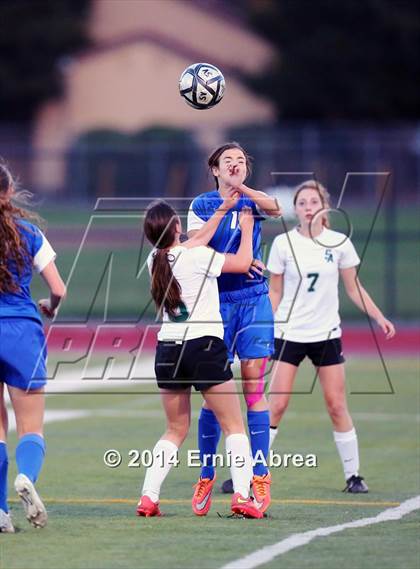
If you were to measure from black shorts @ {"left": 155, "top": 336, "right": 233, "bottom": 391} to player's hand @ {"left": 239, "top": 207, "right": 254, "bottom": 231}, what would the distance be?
31.4 inches

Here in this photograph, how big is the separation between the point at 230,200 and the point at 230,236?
0.36m

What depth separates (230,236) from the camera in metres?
8.48

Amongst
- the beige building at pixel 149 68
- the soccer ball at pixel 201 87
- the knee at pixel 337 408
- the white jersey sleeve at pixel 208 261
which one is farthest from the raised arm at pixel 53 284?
the beige building at pixel 149 68

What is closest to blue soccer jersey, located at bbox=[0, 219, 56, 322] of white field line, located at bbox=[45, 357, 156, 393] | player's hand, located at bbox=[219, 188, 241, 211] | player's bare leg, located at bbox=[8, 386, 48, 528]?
player's bare leg, located at bbox=[8, 386, 48, 528]

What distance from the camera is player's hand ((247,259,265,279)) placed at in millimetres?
8328

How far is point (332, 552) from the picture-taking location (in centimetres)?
685

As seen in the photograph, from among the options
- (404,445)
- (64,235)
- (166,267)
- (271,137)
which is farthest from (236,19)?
(166,267)

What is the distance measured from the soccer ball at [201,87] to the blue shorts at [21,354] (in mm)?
2491

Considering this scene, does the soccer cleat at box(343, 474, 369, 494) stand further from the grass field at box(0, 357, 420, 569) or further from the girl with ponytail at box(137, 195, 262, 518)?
the girl with ponytail at box(137, 195, 262, 518)

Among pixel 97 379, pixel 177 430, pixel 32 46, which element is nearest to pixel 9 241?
pixel 177 430

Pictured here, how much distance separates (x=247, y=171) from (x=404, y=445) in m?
4.24

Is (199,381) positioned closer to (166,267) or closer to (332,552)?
(166,267)

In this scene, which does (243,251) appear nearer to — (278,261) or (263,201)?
(263,201)

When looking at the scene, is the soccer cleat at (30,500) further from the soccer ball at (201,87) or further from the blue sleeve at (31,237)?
the soccer ball at (201,87)
